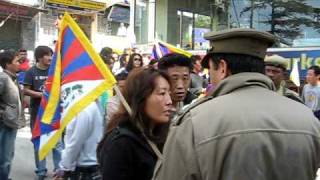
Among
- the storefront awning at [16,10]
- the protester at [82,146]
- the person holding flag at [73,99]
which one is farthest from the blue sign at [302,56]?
the storefront awning at [16,10]

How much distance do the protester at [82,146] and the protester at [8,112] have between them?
2.22m

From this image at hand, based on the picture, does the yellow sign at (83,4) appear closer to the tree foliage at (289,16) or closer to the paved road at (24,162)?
the tree foliage at (289,16)

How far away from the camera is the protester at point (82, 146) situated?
14.7 ft

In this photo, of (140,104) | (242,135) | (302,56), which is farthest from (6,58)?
(302,56)

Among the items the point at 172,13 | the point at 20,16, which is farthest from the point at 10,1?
the point at 172,13

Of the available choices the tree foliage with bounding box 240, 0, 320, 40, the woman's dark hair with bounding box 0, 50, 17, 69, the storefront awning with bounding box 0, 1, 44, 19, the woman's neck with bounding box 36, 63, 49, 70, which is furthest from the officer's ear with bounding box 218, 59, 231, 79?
the storefront awning with bounding box 0, 1, 44, 19

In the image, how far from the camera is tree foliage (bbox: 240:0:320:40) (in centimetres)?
1388

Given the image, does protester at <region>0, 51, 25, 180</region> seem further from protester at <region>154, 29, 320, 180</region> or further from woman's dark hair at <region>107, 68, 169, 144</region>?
protester at <region>154, 29, 320, 180</region>

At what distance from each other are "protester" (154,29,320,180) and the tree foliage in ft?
41.1

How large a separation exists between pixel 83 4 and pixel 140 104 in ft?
87.4

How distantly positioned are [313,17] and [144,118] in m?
11.8

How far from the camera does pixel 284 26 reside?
557 inches

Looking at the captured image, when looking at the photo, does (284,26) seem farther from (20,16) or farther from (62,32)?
(20,16)

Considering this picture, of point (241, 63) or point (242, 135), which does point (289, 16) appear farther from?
point (242, 135)
